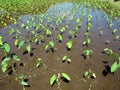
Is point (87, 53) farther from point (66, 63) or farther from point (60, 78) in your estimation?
point (60, 78)

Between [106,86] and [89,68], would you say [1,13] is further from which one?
[106,86]

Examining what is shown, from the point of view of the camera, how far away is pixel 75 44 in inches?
311

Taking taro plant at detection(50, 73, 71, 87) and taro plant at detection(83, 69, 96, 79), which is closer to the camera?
taro plant at detection(50, 73, 71, 87)

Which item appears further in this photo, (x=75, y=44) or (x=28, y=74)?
(x=75, y=44)

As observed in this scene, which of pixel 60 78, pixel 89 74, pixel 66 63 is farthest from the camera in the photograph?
pixel 66 63

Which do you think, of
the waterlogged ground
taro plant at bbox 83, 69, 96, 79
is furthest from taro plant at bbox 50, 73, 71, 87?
taro plant at bbox 83, 69, 96, 79

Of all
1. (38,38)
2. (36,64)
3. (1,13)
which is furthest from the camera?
(1,13)

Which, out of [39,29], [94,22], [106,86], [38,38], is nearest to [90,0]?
[94,22]

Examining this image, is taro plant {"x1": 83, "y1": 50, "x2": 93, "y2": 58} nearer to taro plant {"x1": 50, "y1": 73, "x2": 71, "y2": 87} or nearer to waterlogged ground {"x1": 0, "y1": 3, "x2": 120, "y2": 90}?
waterlogged ground {"x1": 0, "y1": 3, "x2": 120, "y2": 90}

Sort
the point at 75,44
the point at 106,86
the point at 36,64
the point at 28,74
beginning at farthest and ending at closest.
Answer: the point at 75,44, the point at 36,64, the point at 28,74, the point at 106,86

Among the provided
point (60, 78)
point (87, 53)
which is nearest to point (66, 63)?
point (87, 53)

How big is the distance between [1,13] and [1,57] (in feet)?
26.4

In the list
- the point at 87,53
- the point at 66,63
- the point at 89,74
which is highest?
the point at 87,53

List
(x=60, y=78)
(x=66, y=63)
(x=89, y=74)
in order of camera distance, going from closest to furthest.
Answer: (x=60, y=78)
(x=89, y=74)
(x=66, y=63)
